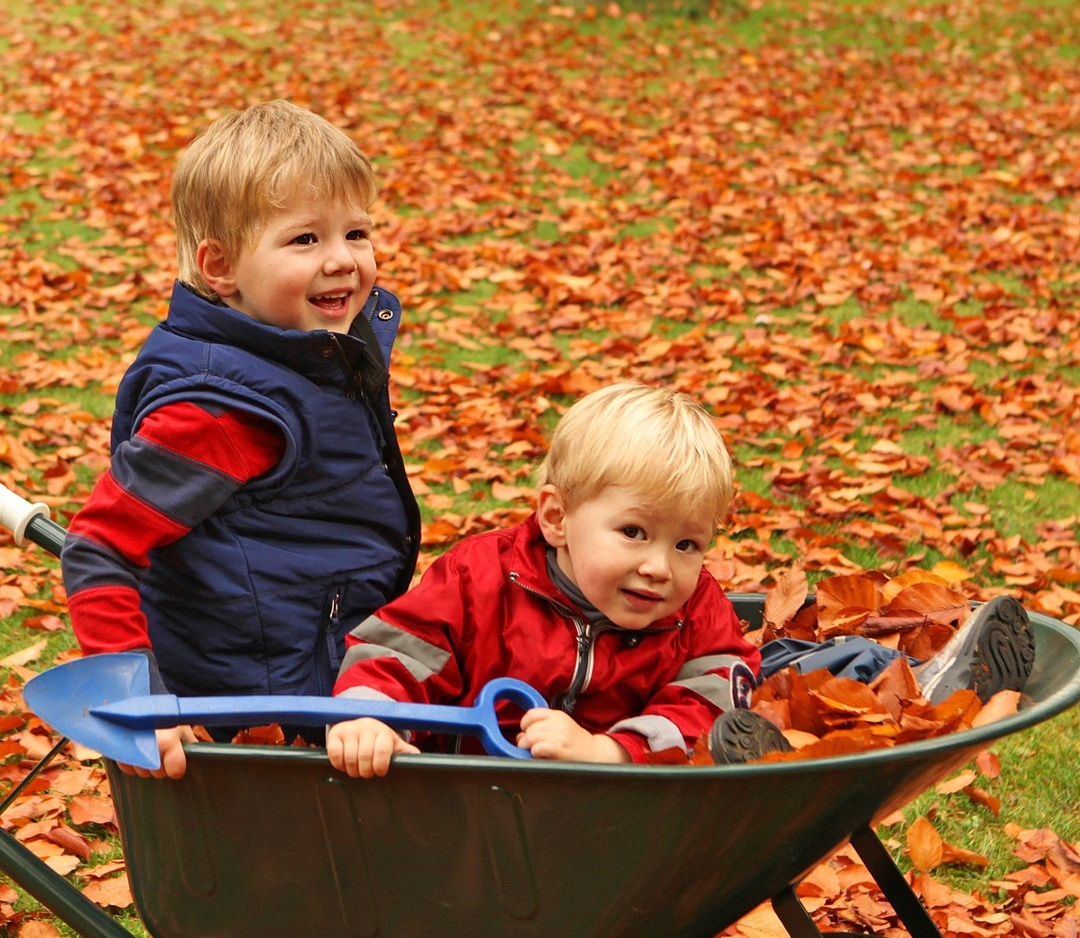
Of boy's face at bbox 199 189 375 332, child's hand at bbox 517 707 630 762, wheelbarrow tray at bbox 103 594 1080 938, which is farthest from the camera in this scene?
boy's face at bbox 199 189 375 332

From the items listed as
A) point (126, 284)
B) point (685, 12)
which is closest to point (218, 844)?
point (126, 284)

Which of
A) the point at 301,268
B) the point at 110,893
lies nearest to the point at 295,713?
the point at 301,268

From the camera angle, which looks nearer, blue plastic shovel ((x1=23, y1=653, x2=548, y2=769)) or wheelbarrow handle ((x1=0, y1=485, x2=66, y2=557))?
blue plastic shovel ((x1=23, y1=653, x2=548, y2=769))

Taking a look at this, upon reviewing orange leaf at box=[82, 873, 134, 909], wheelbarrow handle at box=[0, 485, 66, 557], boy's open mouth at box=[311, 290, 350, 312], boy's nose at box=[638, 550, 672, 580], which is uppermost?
boy's open mouth at box=[311, 290, 350, 312]

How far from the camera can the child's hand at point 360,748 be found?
177 centimetres

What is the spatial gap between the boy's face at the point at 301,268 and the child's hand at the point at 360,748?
0.94 metres

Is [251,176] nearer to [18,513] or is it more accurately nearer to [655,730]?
[18,513]

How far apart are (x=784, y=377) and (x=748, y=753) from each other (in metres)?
4.19

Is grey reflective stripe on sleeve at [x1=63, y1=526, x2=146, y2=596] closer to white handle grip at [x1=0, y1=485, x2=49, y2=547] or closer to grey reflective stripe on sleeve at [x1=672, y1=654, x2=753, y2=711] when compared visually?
white handle grip at [x1=0, y1=485, x2=49, y2=547]

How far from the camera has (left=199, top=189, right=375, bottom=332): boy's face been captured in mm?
2449

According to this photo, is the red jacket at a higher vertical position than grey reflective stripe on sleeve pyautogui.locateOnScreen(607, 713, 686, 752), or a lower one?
higher

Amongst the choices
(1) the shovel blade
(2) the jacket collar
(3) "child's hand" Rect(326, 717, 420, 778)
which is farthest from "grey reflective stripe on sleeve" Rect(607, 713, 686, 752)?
(2) the jacket collar

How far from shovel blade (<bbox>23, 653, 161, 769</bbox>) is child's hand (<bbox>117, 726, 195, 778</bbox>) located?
0.02 meters

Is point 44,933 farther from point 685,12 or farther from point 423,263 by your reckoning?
point 685,12
